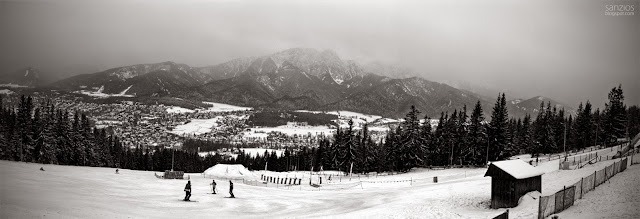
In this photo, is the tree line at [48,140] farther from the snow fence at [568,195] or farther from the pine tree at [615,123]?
the pine tree at [615,123]

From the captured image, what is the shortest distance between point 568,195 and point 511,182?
230 inches

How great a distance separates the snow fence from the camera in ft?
67.6

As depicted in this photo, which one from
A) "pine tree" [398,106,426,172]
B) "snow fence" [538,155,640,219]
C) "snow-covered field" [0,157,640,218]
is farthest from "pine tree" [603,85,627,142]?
"snow fence" [538,155,640,219]

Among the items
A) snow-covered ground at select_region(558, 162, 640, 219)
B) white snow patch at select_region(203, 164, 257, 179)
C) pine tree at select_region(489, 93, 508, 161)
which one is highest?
pine tree at select_region(489, 93, 508, 161)

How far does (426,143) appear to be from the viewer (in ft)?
259

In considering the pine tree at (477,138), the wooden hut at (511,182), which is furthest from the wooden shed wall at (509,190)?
the pine tree at (477,138)

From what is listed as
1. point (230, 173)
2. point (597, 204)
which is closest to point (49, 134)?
point (230, 173)

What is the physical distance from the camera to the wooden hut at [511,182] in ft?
93.1

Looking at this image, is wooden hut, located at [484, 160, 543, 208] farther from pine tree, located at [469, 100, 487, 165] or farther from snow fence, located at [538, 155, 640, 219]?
pine tree, located at [469, 100, 487, 165]

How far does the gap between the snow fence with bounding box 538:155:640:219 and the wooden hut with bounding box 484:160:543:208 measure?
3.81m

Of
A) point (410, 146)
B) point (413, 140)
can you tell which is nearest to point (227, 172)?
point (410, 146)

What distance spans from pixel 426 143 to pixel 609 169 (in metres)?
48.8

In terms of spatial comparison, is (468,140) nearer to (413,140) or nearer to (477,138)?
(477,138)

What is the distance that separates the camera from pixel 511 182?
28516mm
